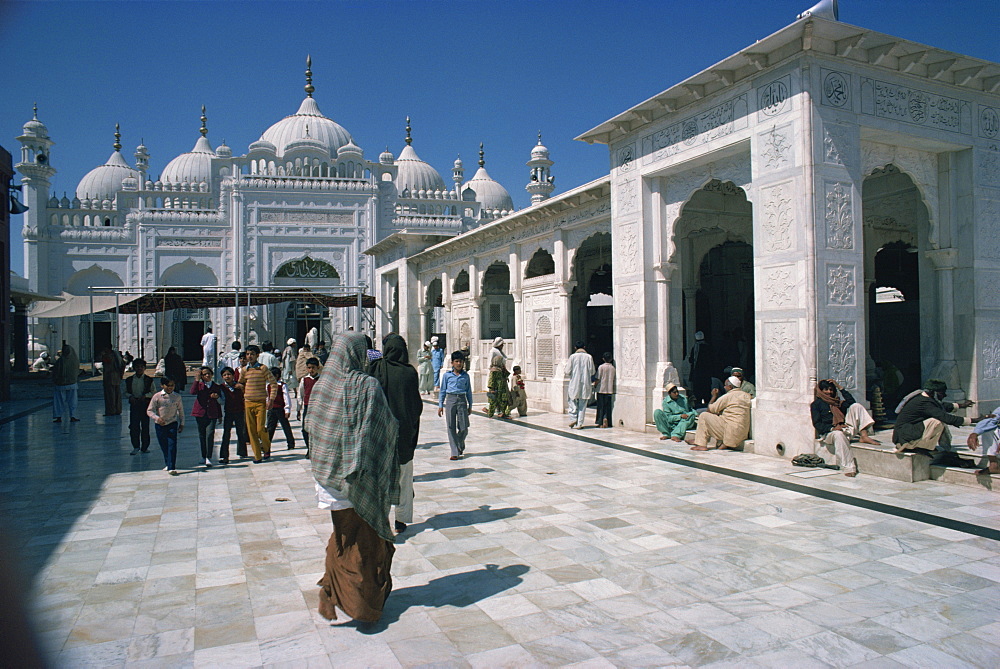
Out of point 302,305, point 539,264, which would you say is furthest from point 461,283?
point 302,305

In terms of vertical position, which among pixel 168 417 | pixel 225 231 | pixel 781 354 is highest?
pixel 225 231

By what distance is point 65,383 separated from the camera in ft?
40.1

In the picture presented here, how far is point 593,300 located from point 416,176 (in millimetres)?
20245

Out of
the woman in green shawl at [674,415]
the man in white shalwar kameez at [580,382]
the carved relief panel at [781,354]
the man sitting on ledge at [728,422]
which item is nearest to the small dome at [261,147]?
the man in white shalwar kameez at [580,382]

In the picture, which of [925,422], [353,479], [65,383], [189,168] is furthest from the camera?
[189,168]

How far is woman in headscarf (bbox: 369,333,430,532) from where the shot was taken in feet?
16.7

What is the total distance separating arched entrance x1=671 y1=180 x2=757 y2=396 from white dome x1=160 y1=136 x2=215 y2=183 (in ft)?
92.9

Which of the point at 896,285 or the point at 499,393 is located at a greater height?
the point at 896,285

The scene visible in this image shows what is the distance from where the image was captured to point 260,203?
29500 millimetres

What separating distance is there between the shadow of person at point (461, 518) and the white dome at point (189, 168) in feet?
110

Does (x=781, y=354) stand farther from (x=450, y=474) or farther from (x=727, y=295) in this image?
(x=727, y=295)

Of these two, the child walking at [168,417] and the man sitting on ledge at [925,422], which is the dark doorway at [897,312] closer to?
the man sitting on ledge at [925,422]

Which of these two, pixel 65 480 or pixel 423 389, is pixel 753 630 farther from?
pixel 423 389

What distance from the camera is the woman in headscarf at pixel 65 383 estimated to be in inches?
464
